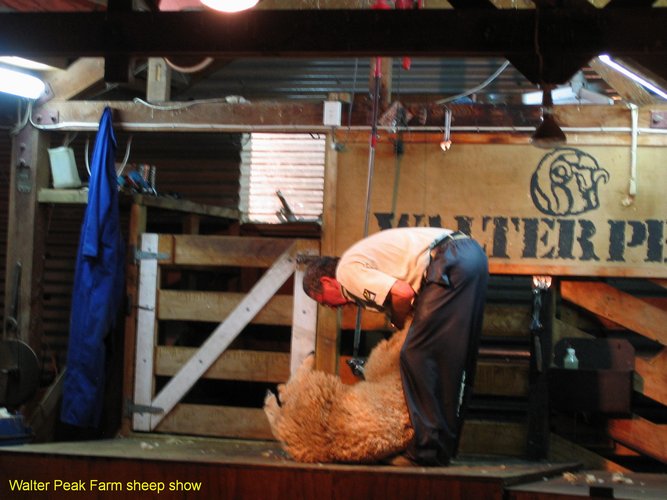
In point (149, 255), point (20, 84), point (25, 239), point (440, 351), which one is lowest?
point (440, 351)

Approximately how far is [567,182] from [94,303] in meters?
4.35

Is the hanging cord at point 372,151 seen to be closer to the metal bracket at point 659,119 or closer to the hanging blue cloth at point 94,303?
the hanging blue cloth at point 94,303

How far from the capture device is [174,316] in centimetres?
757

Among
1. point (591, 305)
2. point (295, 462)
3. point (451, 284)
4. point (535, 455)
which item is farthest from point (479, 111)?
point (295, 462)

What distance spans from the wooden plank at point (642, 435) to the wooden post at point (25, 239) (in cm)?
552

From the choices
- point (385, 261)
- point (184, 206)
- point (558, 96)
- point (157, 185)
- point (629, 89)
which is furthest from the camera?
point (157, 185)

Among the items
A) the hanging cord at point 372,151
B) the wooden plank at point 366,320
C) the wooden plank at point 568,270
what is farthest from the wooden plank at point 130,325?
the wooden plank at point 568,270

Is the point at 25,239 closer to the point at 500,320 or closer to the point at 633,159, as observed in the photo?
the point at 500,320

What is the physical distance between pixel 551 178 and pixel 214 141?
5013 millimetres

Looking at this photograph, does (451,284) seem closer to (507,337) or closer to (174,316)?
(507,337)

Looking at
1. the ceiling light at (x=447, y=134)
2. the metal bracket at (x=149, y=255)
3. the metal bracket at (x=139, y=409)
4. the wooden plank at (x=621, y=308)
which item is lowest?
the metal bracket at (x=139, y=409)

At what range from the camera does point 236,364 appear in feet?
24.2

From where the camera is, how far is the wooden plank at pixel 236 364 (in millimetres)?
7289
